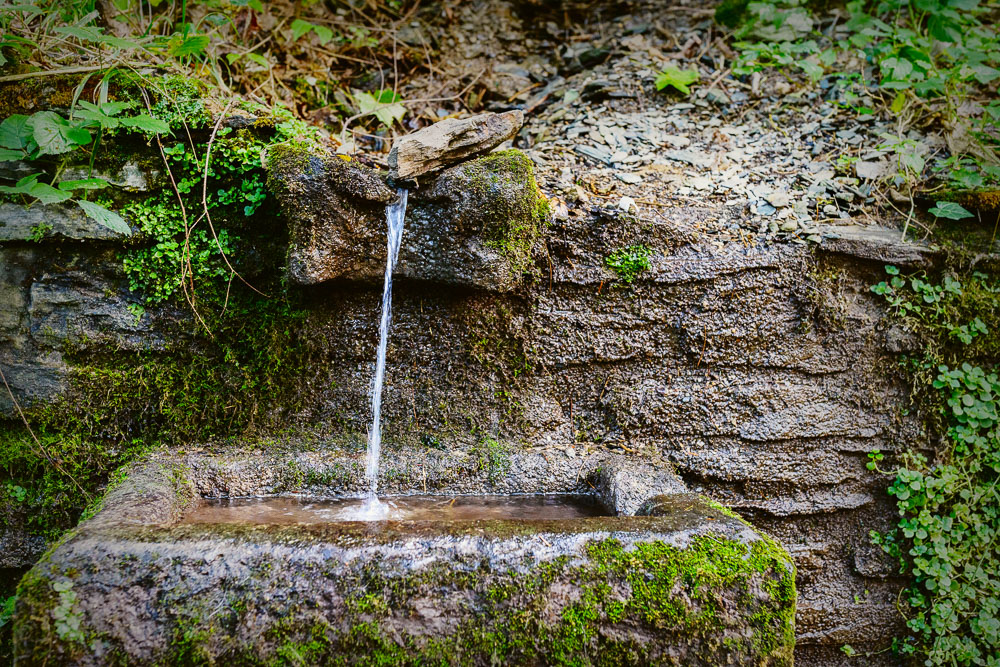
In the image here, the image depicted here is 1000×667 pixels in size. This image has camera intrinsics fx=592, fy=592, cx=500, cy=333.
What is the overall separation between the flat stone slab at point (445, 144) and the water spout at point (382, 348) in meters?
0.11

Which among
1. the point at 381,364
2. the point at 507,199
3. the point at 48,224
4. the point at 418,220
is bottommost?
the point at 381,364

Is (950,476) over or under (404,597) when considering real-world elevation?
over

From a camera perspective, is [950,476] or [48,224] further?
[950,476]

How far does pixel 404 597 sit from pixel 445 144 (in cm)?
163

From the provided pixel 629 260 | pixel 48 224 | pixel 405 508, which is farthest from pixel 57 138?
pixel 629 260

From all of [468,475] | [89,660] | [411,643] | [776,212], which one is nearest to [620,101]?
[776,212]

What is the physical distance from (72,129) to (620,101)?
2.71 meters

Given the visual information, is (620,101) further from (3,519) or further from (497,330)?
→ (3,519)

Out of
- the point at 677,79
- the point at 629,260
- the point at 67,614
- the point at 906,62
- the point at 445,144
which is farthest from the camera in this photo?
the point at 677,79

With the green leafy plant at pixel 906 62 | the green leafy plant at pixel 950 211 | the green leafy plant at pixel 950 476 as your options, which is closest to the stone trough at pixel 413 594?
the green leafy plant at pixel 950 476

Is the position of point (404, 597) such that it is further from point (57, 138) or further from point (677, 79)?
point (677, 79)

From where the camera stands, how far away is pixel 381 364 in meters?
2.55

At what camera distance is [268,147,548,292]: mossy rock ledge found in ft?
7.45

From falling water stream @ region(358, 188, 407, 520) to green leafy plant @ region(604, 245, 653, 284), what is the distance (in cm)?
90
